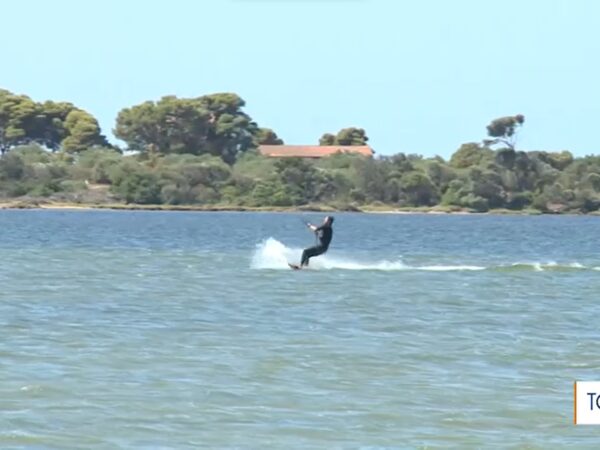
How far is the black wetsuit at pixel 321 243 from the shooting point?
40216 mm

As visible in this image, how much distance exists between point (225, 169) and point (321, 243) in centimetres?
Result: 11254

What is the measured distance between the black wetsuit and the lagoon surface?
65 cm

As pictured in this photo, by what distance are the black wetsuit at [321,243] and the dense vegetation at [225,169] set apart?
104 metres

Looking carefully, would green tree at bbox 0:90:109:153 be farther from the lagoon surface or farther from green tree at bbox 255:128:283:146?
the lagoon surface

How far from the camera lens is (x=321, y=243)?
135ft

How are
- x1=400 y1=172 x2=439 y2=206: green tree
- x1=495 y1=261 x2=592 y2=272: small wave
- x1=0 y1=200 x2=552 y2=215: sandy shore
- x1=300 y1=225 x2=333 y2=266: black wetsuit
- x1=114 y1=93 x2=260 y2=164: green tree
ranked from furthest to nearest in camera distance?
x1=114 y1=93 x2=260 y2=164: green tree
x1=400 y1=172 x2=439 y2=206: green tree
x1=0 y1=200 x2=552 y2=215: sandy shore
x1=495 y1=261 x2=592 y2=272: small wave
x1=300 y1=225 x2=333 y2=266: black wetsuit

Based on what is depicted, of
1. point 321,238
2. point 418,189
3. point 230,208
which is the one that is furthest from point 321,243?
point 418,189

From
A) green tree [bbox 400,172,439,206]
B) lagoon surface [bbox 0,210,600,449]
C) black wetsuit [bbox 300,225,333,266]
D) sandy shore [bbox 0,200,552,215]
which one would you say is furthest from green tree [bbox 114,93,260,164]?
black wetsuit [bbox 300,225,333,266]

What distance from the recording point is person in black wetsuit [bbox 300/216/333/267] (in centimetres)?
3978

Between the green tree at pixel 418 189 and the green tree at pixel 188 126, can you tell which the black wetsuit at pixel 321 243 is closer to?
the green tree at pixel 418 189

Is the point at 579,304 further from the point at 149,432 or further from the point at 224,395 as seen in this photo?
the point at 149,432

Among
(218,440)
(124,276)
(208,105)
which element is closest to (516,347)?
(218,440)

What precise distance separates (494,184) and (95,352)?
447 feet

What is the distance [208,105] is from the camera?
168375mm
